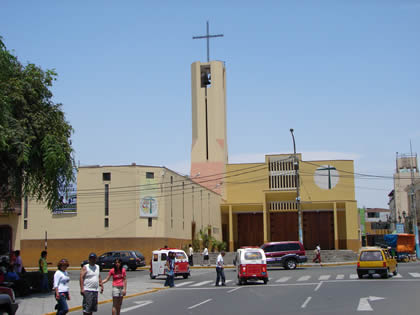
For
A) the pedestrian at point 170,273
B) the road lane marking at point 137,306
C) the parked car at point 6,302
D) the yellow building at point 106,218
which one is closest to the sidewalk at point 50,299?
the pedestrian at point 170,273

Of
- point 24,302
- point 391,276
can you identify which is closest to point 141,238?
point 391,276

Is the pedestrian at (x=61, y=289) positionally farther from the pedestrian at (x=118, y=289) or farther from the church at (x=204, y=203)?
the church at (x=204, y=203)

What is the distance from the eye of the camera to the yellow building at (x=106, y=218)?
47.8 m

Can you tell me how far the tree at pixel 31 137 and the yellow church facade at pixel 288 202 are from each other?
143ft

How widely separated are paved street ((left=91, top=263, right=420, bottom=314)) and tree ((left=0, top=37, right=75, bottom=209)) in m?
5.84

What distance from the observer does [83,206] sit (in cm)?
4881

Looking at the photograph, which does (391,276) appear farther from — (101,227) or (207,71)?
(207,71)

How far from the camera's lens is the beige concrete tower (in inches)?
2692

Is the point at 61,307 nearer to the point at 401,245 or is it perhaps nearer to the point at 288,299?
the point at 288,299

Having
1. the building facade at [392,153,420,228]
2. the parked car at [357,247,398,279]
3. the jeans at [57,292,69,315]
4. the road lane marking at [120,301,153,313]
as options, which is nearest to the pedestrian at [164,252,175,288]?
the road lane marking at [120,301,153,313]

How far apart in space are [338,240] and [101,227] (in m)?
30.6

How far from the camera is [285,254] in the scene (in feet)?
130

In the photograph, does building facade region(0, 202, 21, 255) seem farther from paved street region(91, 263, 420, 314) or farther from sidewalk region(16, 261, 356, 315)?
paved street region(91, 263, 420, 314)

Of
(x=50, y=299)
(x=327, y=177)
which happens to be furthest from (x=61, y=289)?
(x=327, y=177)
